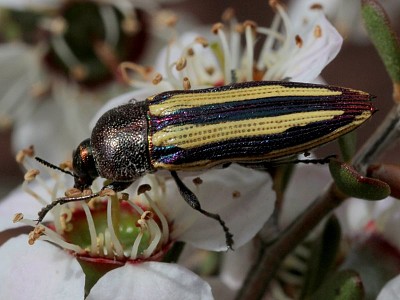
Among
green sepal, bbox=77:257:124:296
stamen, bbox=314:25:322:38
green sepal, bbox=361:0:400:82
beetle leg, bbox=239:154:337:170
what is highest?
green sepal, bbox=361:0:400:82

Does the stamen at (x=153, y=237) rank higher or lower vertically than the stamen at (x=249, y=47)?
lower

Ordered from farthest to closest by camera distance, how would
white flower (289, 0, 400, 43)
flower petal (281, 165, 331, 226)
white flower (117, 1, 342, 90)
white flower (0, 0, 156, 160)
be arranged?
white flower (289, 0, 400, 43)
white flower (0, 0, 156, 160)
flower petal (281, 165, 331, 226)
white flower (117, 1, 342, 90)

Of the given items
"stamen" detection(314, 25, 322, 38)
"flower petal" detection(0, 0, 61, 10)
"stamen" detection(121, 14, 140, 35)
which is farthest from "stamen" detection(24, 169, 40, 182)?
"stamen" detection(121, 14, 140, 35)

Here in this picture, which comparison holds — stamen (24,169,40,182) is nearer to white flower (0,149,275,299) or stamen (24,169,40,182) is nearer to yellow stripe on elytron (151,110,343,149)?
white flower (0,149,275,299)

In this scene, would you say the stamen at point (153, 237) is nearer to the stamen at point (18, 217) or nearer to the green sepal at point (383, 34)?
the stamen at point (18, 217)

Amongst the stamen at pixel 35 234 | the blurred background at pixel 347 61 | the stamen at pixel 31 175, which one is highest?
the stamen at pixel 31 175

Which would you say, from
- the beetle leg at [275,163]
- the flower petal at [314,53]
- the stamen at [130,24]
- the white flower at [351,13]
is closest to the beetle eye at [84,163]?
the beetle leg at [275,163]
